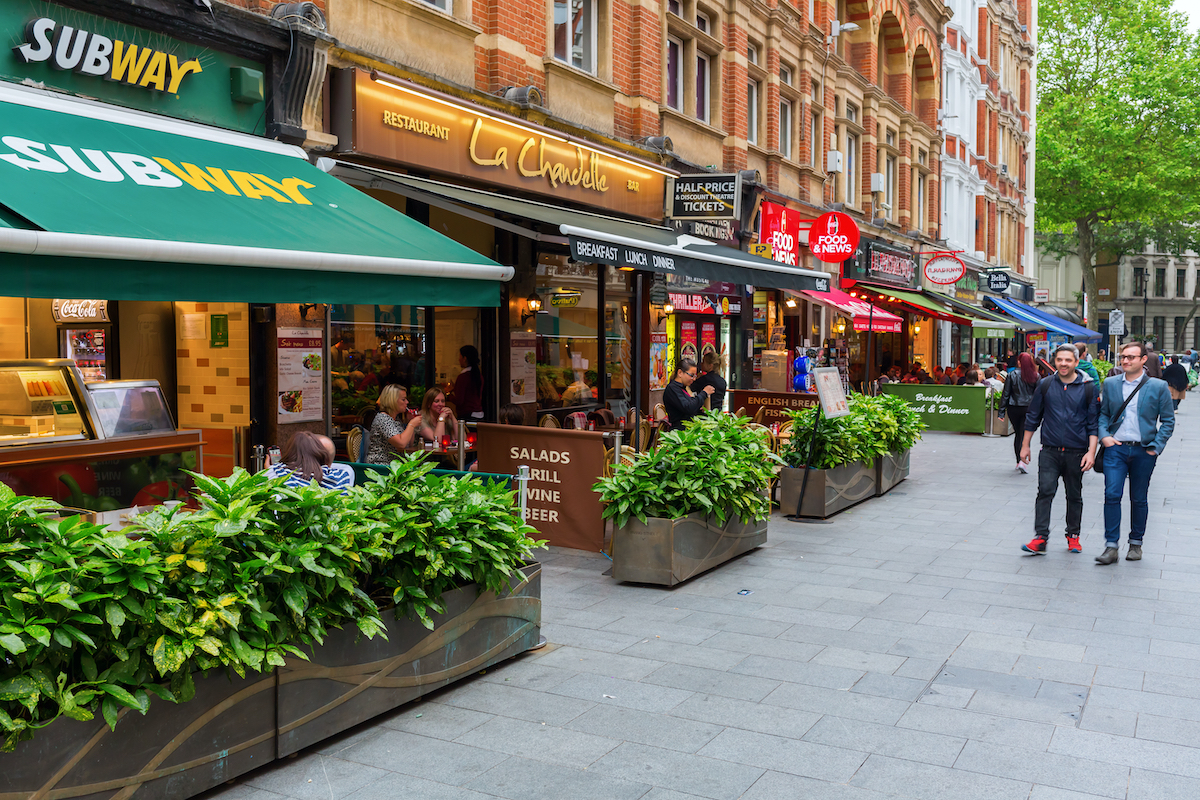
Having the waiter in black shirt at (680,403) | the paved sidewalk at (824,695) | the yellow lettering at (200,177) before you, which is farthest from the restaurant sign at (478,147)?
the paved sidewalk at (824,695)

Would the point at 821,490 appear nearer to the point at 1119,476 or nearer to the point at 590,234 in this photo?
the point at 1119,476

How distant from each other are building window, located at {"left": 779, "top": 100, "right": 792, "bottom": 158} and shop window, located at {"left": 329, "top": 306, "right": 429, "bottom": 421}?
12.4 m

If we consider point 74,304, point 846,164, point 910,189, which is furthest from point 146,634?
point 910,189

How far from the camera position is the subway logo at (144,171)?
575cm

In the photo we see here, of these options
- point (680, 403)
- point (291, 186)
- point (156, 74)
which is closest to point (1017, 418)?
point (680, 403)

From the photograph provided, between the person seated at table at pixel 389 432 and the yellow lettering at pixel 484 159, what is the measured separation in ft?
11.1

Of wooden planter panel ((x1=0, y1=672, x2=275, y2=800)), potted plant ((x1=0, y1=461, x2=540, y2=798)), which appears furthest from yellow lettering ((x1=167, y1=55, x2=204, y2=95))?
wooden planter panel ((x1=0, y1=672, x2=275, y2=800))

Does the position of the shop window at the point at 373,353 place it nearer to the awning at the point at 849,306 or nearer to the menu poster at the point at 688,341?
the menu poster at the point at 688,341

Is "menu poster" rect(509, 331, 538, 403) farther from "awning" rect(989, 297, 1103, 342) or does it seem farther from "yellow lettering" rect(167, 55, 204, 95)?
"awning" rect(989, 297, 1103, 342)

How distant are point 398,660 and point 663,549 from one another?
286cm

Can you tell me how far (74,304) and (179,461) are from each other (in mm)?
3867

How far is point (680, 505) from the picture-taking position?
7422mm

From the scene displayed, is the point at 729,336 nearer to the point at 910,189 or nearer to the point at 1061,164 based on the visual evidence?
the point at 910,189

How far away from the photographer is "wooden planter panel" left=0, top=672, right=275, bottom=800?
10.8ft
